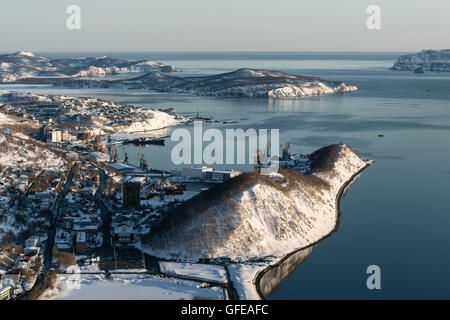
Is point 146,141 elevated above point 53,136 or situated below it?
below

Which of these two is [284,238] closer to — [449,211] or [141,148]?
[449,211]

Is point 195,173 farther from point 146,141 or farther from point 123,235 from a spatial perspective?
point 146,141

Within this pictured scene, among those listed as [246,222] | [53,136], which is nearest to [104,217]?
[246,222]

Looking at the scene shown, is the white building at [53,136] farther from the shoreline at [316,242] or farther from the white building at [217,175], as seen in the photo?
the shoreline at [316,242]

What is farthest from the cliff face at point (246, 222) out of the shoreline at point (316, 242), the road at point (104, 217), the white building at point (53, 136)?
the white building at point (53, 136)

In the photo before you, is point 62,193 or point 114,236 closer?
point 114,236

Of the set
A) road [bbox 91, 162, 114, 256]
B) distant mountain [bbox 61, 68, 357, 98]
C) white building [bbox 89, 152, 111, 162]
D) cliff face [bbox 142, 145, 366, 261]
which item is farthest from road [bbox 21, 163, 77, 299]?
distant mountain [bbox 61, 68, 357, 98]
